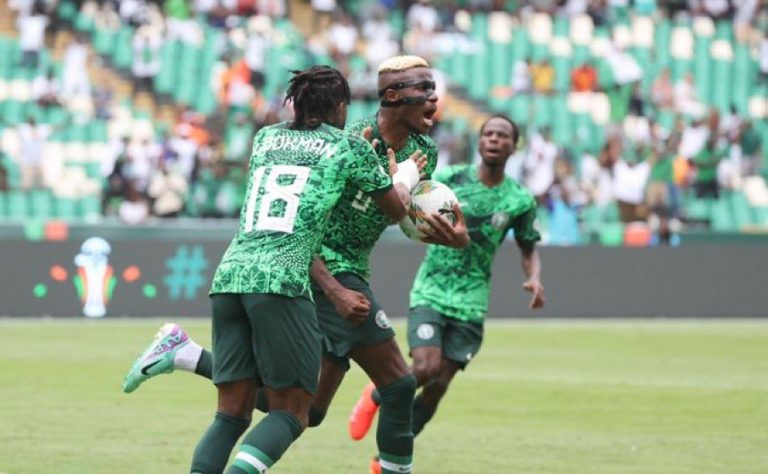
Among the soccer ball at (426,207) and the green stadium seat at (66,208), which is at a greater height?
the soccer ball at (426,207)

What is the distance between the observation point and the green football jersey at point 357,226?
8773 mm

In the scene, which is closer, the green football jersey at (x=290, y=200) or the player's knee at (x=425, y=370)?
the green football jersey at (x=290, y=200)

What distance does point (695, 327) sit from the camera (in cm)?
2388

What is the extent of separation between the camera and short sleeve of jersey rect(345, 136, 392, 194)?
769cm

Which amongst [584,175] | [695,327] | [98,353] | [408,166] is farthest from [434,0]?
[408,166]

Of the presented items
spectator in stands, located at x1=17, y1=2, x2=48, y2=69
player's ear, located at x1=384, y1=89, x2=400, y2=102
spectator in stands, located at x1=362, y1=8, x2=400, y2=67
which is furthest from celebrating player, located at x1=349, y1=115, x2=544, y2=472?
spectator in stands, located at x1=17, y1=2, x2=48, y2=69

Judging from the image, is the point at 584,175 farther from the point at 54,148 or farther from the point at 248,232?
the point at 248,232

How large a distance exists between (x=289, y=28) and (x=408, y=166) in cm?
2306

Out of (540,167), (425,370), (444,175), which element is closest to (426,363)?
(425,370)

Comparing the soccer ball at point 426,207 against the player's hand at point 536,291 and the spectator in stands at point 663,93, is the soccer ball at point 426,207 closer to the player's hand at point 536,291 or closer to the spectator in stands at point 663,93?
the player's hand at point 536,291

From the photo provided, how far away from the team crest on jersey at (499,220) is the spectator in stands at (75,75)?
17.5 m

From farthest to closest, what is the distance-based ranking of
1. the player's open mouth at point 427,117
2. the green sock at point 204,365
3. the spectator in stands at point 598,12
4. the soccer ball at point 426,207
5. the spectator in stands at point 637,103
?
the spectator in stands at point 598,12 < the spectator in stands at point 637,103 < the green sock at point 204,365 < the player's open mouth at point 427,117 < the soccer ball at point 426,207

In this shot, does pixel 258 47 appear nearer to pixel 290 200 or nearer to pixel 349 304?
pixel 349 304

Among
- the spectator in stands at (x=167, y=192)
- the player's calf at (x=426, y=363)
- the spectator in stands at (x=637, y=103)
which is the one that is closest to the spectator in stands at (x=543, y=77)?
the spectator in stands at (x=637, y=103)
